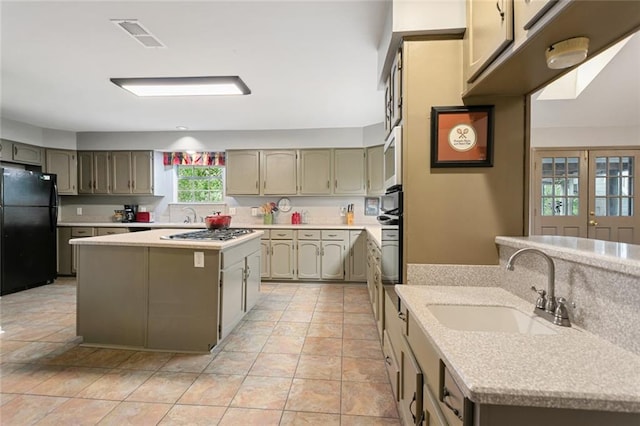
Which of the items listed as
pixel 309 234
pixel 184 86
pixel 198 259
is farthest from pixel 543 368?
pixel 309 234

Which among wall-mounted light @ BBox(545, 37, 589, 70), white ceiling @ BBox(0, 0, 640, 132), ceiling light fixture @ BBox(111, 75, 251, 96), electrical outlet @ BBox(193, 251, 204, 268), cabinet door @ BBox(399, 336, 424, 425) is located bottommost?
cabinet door @ BBox(399, 336, 424, 425)

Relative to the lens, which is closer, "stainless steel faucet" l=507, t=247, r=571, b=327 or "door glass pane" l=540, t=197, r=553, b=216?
"stainless steel faucet" l=507, t=247, r=571, b=327

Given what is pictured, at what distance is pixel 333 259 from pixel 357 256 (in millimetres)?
369

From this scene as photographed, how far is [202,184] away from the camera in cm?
551

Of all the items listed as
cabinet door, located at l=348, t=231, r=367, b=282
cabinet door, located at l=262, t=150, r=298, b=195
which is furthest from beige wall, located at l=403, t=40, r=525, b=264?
cabinet door, located at l=262, t=150, r=298, b=195

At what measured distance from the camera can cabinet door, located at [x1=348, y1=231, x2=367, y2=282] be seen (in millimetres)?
4547

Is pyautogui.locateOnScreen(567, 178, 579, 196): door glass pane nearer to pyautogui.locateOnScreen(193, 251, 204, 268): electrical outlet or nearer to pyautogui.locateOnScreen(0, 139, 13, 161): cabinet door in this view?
pyautogui.locateOnScreen(193, 251, 204, 268): electrical outlet

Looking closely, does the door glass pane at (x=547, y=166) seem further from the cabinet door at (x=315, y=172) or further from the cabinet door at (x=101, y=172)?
the cabinet door at (x=101, y=172)

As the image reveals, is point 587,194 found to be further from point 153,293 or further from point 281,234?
point 153,293

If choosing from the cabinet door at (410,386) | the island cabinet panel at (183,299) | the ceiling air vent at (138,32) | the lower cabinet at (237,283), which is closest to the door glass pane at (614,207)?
the cabinet door at (410,386)

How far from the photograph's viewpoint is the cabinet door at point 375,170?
465 centimetres

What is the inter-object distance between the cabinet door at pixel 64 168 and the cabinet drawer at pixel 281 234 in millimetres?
3580

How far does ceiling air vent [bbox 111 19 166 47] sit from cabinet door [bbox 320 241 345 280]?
10.4 feet

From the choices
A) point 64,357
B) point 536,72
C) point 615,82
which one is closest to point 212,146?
point 64,357
